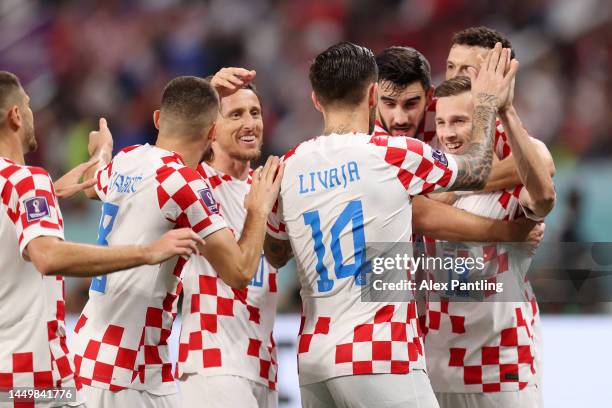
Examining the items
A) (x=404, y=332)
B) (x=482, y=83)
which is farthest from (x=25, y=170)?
(x=482, y=83)

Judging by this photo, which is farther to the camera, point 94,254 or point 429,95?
point 429,95

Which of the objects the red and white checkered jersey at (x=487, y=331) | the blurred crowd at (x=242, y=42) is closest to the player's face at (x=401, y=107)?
the red and white checkered jersey at (x=487, y=331)

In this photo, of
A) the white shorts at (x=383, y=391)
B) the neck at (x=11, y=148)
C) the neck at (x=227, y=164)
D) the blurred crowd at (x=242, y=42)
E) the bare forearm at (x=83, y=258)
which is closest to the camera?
the bare forearm at (x=83, y=258)

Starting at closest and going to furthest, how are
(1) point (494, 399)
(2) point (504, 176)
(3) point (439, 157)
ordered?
1. (3) point (439, 157)
2. (2) point (504, 176)
3. (1) point (494, 399)

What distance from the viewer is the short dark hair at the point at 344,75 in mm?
3957

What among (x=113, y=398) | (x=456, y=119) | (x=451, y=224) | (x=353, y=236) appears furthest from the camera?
(x=456, y=119)

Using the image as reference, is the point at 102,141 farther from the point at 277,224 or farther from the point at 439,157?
the point at 439,157

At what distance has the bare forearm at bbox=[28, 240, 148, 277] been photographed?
3.43 meters

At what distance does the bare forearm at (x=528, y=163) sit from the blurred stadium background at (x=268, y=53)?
266 inches

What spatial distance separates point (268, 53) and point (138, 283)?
7.47 meters

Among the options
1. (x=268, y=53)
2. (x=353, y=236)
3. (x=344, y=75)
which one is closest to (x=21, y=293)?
(x=353, y=236)

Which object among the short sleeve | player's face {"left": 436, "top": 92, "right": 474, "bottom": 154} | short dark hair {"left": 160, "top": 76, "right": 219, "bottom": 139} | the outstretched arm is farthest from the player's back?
player's face {"left": 436, "top": 92, "right": 474, "bottom": 154}

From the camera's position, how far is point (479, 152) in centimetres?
402

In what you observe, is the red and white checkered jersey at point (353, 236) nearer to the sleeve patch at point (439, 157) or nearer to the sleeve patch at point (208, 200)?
the sleeve patch at point (439, 157)
